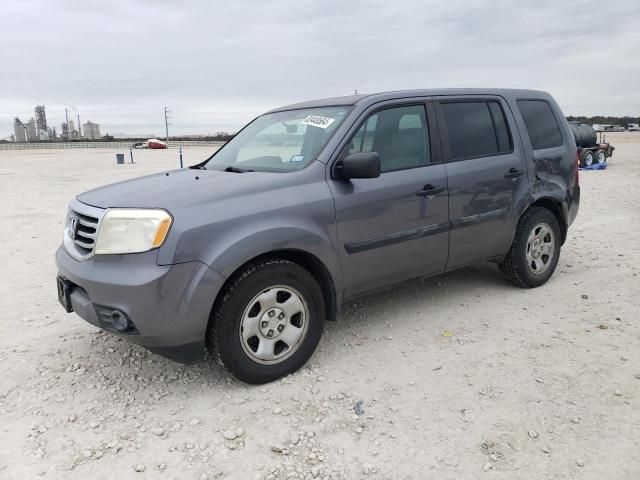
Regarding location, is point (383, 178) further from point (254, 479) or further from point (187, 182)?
point (254, 479)

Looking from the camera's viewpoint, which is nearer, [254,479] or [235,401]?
[254,479]

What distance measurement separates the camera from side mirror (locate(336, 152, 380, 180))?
3463 millimetres

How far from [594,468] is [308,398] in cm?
154

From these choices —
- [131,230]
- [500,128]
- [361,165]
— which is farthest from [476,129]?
[131,230]

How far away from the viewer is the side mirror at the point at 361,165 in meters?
3.46

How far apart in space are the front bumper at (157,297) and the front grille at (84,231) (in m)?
0.16

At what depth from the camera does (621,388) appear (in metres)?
3.21

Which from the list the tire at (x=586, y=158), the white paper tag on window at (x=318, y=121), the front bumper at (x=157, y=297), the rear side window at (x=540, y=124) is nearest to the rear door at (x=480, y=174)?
the rear side window at (x=540, y=124)

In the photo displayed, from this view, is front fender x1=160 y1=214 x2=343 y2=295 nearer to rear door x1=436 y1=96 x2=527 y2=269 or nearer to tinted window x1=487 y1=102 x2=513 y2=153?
rear door x1=436 y1=96 x2=527 y2=269

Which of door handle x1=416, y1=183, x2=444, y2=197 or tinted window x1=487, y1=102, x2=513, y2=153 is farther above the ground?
tinted window x1=487, y1=102, x2=513, y2=153

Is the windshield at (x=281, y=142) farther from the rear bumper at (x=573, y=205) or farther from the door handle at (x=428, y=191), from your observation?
the rear bumper at (x=573, y=205)

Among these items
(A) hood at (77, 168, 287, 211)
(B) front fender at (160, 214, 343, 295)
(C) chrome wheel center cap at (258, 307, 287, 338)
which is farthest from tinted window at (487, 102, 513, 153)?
(C) chrome wheel center cap at (258, 307, 287, 338)

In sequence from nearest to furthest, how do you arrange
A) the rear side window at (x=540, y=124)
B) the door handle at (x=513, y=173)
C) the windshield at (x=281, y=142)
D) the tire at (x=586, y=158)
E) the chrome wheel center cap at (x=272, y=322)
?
the chrome wheel center cap at (x=272, y=322)
the windshield at (x=281, y=142)
the door handle at (x=513, y=173)
the rear side window at (x=540, y=124)
the tire at (x=586, y=158)

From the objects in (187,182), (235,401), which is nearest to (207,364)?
(235,401)
